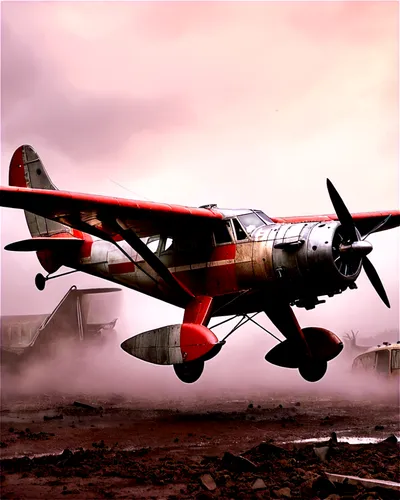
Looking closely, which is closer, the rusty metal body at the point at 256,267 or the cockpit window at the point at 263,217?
the rusty metal body at the point at 256,267

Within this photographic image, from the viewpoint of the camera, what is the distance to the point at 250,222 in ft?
48.3

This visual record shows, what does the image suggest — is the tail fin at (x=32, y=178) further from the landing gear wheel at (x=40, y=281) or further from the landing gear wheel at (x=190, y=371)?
the landing gear wheel at (x=190, y=371)

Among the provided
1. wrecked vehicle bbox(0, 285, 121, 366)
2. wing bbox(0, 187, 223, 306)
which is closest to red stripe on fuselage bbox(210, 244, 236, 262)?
wing bbox(0, 187, 223, 306)

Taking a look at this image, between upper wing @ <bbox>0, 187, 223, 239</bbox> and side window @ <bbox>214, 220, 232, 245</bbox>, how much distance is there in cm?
20

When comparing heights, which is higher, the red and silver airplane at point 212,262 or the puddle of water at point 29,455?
the red and silver airplane at point 212,262

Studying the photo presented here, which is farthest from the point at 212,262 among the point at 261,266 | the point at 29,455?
the point at 29,455

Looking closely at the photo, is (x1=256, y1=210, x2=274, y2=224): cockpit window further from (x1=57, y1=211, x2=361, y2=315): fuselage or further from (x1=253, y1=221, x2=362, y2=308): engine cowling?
(x1=253, y1=221, x2=362, y2=308): engine cowling

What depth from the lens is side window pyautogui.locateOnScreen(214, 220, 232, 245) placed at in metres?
14.8

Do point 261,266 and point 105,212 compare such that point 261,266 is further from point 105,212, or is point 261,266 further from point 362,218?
point 362,218

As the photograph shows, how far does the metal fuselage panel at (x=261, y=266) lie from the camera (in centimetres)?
1320

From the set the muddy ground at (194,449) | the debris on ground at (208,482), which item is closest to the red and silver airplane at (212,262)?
the muddy ground at (194,449)

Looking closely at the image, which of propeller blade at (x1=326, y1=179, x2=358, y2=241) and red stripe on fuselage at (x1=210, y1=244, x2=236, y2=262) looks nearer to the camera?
propeller blade at (x1=326, y1=179, x2=358, y2=241)

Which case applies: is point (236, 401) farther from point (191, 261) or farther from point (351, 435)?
point (351, 435)

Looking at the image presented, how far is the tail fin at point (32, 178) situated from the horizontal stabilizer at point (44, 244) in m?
0.73
